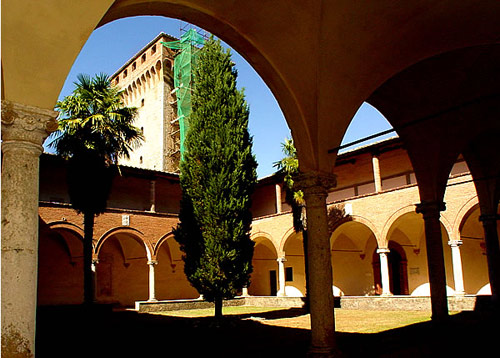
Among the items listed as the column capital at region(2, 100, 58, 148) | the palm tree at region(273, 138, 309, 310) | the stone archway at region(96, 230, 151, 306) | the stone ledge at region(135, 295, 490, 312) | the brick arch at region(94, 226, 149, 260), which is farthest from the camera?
the stone archway at region(96, 230, 151, 306)

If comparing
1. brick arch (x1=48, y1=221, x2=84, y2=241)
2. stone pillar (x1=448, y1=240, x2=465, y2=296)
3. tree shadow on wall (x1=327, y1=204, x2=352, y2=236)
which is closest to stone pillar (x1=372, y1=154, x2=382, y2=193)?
tree shadow on wall (x1=327, y1=204, x2=352, y2=236)

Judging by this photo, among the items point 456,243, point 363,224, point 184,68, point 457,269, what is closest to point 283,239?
point 363,224

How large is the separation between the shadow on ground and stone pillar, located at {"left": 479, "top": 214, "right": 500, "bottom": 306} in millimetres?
794

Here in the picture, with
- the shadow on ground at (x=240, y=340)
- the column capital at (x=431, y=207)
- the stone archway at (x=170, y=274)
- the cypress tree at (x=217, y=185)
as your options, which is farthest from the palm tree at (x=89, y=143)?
the stone archway at (x=170, y=274)

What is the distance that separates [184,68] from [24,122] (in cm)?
3382

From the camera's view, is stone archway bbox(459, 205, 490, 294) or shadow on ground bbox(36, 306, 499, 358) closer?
shadow on ground bbox(36, 306, 499, 358)

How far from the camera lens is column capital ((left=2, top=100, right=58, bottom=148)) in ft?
13.2

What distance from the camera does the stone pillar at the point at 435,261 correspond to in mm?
9500

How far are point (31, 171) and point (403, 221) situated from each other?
2052 cm

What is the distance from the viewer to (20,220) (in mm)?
3912

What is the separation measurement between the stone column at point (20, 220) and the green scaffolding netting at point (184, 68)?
31.8 m

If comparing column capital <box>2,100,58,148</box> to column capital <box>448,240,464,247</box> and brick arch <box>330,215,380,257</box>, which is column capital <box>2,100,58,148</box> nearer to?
column capital <box>448,240,464,247</box>

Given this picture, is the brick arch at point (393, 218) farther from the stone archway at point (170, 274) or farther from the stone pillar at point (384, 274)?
the stone archway at point (170, 274)

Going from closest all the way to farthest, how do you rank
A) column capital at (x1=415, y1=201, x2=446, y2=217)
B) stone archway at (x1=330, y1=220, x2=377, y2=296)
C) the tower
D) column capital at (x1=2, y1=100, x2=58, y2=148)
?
column capital at (x1=2, y1=100, x2=58, y2=148)
column capital at (x1=415, y1=201, x2=446, y2=217)
stone archway at (x1=330, y1=220, x2=377, y2=296)
the tower
